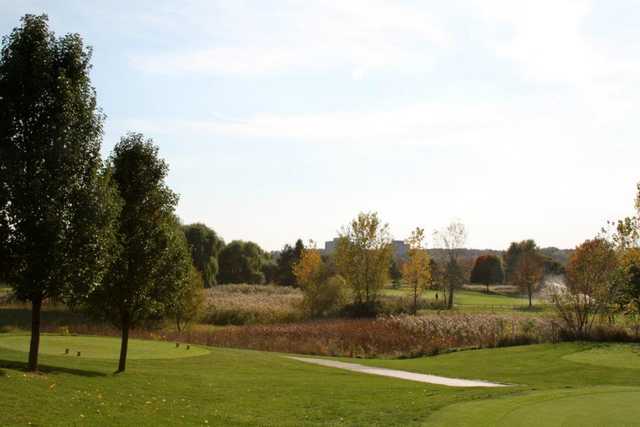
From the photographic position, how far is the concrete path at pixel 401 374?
2081 centimetres

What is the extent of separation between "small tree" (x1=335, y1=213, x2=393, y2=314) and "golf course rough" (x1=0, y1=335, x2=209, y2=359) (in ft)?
94.2

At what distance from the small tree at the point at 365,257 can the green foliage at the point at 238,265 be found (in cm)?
3732

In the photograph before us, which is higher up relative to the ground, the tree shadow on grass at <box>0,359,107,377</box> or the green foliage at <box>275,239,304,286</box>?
the green foliage at <box>275,239,304,286</box>

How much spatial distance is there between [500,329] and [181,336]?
16989 mm

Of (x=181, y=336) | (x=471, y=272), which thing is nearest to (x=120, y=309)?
(x=181, y=336)

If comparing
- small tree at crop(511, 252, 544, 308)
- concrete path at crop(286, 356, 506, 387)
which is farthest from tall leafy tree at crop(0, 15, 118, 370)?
small tree at crop(511, 252, 544, 308)

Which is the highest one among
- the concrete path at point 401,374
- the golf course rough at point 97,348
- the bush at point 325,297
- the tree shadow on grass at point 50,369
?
the bush at point 325,297

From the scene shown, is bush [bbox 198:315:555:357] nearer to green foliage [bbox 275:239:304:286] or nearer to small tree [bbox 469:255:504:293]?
green foliage [bbox 275:239:304:286]

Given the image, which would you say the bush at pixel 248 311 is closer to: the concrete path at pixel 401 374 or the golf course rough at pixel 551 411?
the concrete path at pixel 401 374

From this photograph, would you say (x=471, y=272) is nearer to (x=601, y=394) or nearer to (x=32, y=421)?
(x=601, y=394)

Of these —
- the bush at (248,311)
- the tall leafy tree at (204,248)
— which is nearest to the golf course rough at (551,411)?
the bush at (248,311)

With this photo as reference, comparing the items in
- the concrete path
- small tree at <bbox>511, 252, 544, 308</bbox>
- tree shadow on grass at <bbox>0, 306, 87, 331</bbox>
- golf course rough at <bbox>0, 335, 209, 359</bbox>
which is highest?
small tree at <bbox>511, 252, 544, 308</bbox>

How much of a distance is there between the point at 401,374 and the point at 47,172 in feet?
45.8

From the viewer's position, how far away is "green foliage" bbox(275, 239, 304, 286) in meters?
92.3
